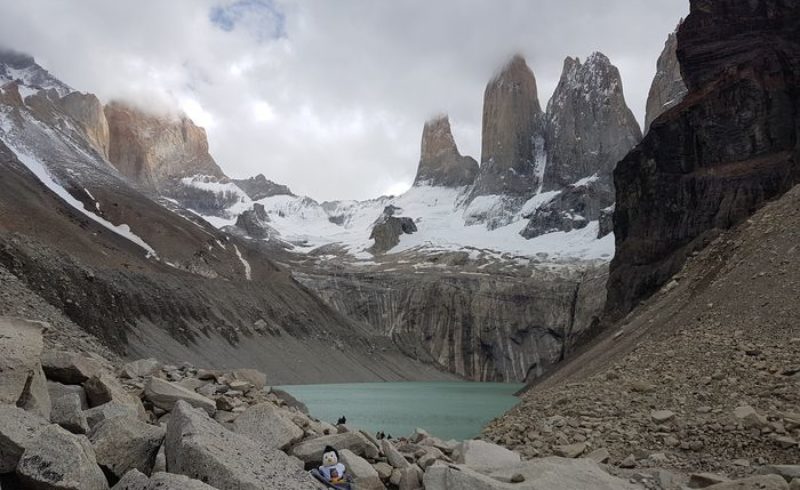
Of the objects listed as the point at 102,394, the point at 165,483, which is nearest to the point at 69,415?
the point at 102,394

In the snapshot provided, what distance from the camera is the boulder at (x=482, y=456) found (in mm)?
12594

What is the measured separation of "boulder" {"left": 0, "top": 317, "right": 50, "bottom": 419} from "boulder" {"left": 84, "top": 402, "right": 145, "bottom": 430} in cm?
66

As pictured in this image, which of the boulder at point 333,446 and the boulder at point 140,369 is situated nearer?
the boulder at point 333,446

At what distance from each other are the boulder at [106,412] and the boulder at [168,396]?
1.55m

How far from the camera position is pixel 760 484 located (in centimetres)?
1041

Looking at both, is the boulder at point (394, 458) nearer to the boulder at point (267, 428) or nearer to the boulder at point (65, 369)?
the boulder at point (267, 428)

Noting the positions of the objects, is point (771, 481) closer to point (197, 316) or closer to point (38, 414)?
point (38, 414)

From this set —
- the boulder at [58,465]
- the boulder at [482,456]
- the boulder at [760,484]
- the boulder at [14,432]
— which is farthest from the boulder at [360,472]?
the boulder at [760,484]

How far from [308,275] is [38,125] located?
2664 inches

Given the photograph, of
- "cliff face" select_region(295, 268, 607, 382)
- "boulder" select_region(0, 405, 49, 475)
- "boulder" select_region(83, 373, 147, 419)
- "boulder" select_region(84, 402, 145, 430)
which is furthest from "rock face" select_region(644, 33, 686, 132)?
"boulder" select_region(0, 405, 49, 475)

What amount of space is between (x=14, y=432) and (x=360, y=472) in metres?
4.88

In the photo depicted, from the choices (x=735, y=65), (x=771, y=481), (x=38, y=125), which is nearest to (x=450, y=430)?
(x=771, y=481)

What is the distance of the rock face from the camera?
172500 mm

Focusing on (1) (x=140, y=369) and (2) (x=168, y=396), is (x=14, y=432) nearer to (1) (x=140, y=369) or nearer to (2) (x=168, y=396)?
(2) (x=168, y=396)
